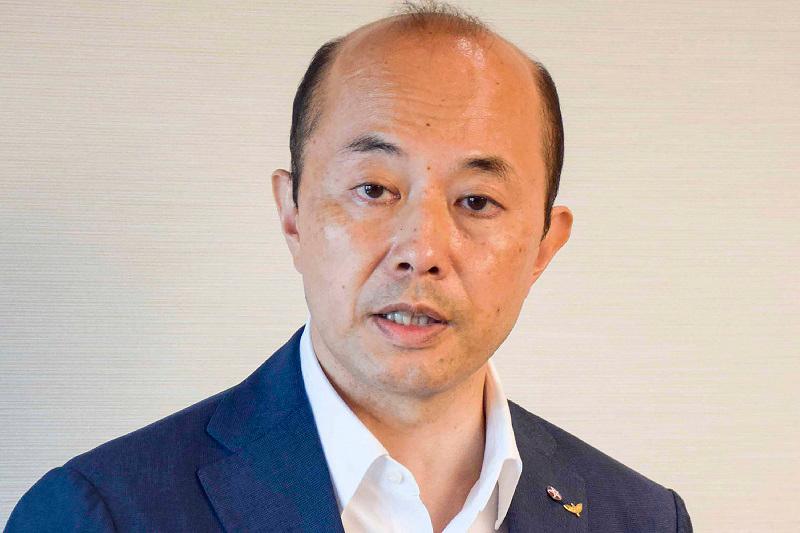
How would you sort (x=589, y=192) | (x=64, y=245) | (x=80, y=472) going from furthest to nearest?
(x=589, y=192) → (x=64, y=245) → (x=80, y=472)

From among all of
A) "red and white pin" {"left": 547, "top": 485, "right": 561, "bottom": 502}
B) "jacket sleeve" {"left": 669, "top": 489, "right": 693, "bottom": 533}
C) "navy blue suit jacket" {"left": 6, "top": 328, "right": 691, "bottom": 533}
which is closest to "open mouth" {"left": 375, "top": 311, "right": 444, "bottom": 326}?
"navy blue suit jacket" {"left": 6, "top": 328, "right": 691, "bottom": 533}

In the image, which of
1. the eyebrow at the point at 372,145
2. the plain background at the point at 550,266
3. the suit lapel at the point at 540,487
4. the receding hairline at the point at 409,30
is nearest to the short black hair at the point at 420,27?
the receding hairline at the point at 409,30

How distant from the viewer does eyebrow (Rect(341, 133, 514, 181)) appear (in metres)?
1.82

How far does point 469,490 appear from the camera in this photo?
6.46 feet

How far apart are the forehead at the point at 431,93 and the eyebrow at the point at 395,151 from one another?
0.04 ft

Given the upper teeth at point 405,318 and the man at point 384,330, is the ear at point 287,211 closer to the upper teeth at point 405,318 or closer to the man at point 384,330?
the man at point 384,330

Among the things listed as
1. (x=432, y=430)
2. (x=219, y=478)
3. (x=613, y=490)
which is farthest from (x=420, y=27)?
(x=613, y=490)

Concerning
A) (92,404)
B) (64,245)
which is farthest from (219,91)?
(92,404)

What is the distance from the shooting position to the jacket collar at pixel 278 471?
5.89 ft

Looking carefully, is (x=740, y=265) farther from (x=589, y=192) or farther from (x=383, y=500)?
(x=383, y=500)

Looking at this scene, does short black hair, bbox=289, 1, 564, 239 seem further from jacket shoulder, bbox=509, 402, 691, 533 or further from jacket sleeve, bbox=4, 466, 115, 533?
jacket sleeve, bbox=4, 466, 115, 533

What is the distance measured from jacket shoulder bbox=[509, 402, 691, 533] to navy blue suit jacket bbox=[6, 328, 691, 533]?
12 centimetres

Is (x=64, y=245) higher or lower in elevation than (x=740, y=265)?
lower

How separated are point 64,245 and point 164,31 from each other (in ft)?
1.50
